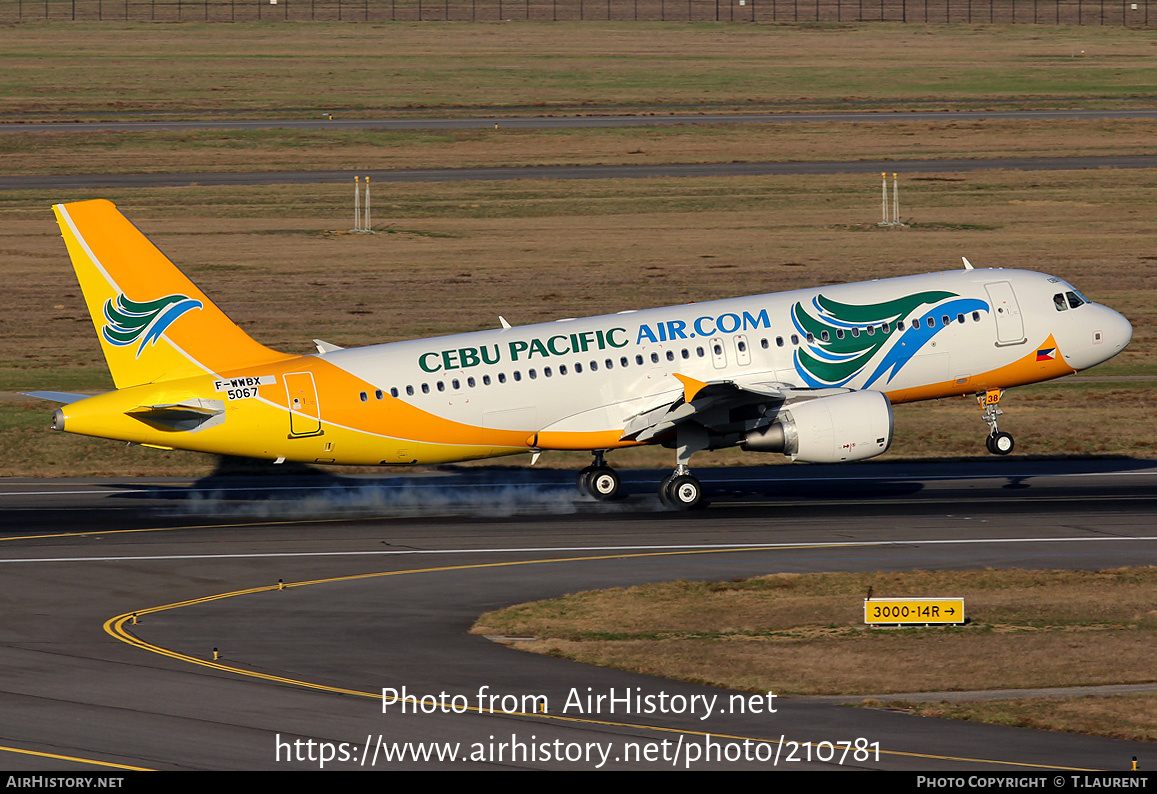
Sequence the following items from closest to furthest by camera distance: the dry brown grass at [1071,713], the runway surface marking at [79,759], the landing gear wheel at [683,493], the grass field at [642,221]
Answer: the runway surface marking at [79,759] < the dry brown grass at [1071,713] < the grass field at [642,221] < the landing gear wheel at [683,493]

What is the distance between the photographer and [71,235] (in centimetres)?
3847

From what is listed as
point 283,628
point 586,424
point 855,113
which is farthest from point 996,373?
point 855,113

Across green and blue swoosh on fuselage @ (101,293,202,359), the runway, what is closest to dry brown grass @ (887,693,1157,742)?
the runway

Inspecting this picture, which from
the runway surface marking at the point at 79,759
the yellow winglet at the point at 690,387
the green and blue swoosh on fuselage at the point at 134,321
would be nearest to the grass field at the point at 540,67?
the green and blue swoosh on fuselage at the point at 134,321

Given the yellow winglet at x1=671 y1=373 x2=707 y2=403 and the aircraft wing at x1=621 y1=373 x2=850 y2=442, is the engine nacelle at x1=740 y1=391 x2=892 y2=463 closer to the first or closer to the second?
the aircraft wing at x1=621 y1=373 x2=850 y2=442

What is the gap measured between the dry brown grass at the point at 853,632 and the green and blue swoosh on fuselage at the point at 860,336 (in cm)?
880

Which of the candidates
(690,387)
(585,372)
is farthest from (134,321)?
(690,387)

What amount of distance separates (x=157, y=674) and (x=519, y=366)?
51.8 feet

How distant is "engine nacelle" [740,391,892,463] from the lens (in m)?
38.8

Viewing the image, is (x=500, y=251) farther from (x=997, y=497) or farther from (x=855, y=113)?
(x=855, y=113)

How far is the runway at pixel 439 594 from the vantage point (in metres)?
22.8

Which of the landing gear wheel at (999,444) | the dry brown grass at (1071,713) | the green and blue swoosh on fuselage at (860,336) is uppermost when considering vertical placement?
the green and blue swoosh on fuselage at (860,336)

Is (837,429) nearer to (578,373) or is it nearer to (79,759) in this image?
(578,373)

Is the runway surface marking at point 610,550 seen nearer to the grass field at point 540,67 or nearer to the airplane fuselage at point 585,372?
the airplane fuselage at point 585,372
